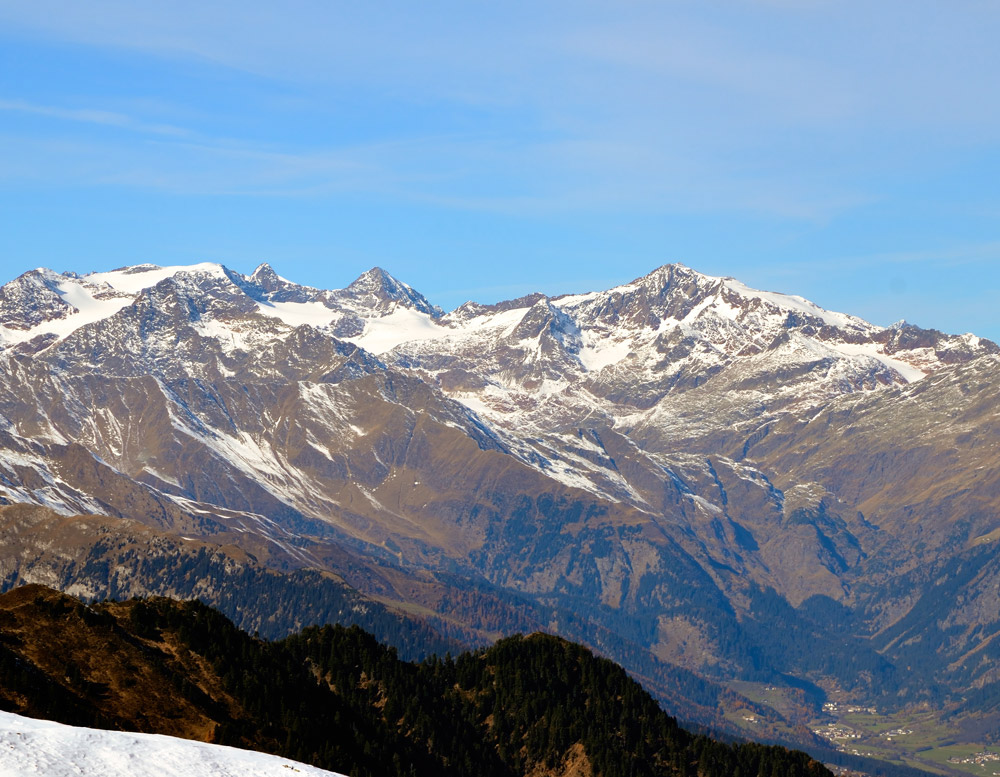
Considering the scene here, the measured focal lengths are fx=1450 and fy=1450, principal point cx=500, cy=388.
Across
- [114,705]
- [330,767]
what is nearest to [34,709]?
[114,705]

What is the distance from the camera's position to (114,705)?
180 m

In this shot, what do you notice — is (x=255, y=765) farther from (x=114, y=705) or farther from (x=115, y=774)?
(x=114, y=705)

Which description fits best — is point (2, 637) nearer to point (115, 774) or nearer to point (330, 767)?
point (330, 767)

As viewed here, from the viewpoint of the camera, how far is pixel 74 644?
628 ft

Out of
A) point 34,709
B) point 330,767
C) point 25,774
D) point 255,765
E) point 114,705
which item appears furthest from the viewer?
point 330,767

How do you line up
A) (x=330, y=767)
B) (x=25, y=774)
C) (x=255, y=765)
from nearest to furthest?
(x=25, y=774), (x=255, y=765), (x=330, y=767)

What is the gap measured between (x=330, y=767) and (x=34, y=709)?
51712 millimetres

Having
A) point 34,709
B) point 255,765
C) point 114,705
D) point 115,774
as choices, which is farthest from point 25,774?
point 114,705

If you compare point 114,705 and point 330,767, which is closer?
point 114,705

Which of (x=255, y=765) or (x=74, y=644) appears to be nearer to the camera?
(x=255, y=765)

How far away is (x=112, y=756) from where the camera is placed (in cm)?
11212

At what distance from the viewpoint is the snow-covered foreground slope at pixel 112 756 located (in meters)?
107

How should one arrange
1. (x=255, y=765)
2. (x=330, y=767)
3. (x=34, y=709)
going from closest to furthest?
1. (x=255, y=765)
2. (x=34, y=709)
3. (x=330, y=767)

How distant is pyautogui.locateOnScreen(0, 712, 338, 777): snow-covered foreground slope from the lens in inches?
4227
